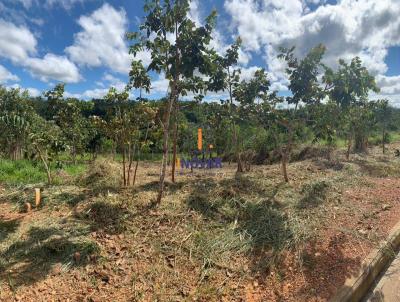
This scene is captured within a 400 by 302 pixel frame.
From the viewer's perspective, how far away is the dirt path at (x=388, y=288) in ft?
13.8

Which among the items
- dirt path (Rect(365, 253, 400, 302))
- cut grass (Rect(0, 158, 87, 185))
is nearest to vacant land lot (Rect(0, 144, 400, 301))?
dirt path (Rect(365, 253, 400, 302))

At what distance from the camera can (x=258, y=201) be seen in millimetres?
6434

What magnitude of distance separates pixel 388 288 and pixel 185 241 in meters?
2.78

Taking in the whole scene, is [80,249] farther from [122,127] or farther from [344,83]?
[344,83]

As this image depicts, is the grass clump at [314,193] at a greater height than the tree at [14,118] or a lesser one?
lesser

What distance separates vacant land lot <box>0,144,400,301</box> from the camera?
402 centimetres

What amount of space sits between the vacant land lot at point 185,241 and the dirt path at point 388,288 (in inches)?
14.5

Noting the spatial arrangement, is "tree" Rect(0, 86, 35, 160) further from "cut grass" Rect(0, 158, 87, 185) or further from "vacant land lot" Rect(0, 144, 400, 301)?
"vacant land lot" Rect(0, 144, 400, 301)

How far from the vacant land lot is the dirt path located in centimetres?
37

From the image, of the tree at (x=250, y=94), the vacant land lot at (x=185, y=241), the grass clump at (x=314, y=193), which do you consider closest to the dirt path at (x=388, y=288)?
the vacant land lot at (x=185, y=241)

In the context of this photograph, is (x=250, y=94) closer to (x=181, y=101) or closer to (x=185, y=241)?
(x=181, y=101)

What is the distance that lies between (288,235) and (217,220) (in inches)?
46.6

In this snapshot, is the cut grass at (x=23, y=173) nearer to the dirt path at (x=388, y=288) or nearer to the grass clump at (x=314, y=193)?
the grass clump at (x=314, y=193)

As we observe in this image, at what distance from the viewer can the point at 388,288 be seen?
4.41 metres
